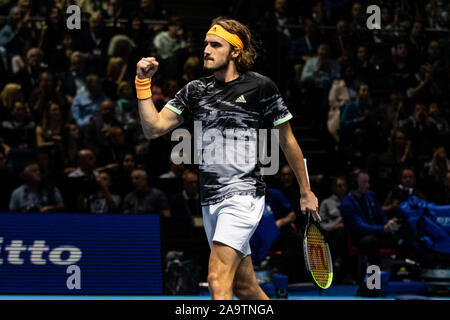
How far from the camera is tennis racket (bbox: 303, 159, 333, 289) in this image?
432cm

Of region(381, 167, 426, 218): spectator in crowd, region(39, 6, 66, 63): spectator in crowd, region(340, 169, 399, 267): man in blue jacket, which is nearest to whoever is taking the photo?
region(340, 169, 399, 267): man in blue jacket

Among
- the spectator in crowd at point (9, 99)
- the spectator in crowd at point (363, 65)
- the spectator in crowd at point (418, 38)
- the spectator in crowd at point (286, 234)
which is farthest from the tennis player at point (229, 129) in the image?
the spectator in crowd at point (418, 38)

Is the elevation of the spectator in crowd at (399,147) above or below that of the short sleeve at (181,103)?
below

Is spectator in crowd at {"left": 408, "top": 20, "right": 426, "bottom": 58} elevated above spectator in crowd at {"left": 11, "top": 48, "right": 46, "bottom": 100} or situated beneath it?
elevated above

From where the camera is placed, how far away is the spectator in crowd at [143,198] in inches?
317

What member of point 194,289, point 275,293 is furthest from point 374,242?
point 194,289

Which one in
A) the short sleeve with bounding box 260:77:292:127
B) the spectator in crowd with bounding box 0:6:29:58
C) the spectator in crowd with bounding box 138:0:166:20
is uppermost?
the spectator in crowd with bounding box 138:0:166:20

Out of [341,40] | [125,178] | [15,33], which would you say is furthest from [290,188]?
[15,33]

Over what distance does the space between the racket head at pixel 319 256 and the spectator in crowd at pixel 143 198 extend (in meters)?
3.77

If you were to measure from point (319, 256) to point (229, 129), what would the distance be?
1029 millimetres

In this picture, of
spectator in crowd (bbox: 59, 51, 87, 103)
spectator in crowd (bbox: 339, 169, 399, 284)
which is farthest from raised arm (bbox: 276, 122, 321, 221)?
spectator in crowd (bbox: 59, 51, 87, 103)

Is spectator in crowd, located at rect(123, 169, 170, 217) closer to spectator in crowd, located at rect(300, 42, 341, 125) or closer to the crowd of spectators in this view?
the crowd of spectators

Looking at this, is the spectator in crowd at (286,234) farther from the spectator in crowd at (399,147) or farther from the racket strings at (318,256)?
the racket strings at (318,256)
